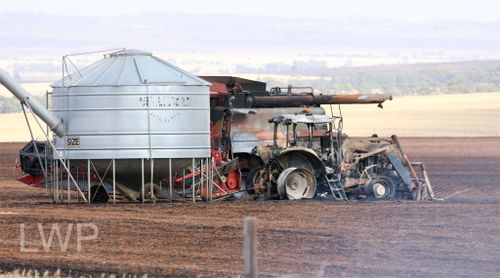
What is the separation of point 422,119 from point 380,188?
52590mm

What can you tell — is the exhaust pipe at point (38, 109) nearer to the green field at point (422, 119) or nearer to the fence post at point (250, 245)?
the fence post at point (250, 245)

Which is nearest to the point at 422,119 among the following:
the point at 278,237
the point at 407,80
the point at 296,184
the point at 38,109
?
the point at 296,184

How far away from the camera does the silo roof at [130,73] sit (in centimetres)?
2503

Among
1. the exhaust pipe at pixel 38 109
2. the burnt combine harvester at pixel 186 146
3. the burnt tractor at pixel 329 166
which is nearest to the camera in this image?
the exhaust pipe at pixel 38 109

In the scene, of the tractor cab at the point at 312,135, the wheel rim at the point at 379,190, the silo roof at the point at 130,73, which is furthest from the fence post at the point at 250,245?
the wheel rim at the point at 379,190

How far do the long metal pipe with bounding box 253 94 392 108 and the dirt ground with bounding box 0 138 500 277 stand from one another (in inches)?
105

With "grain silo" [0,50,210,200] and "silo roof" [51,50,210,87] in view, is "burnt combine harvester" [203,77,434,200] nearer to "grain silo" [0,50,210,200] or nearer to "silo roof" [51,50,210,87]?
"grain silo" [0,50,210,200]

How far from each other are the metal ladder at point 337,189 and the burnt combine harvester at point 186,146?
0.07 feet

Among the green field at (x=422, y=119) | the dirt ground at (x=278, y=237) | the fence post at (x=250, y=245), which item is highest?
the fence post at (x=250, y=245)

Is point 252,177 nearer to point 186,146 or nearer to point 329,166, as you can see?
point 329,166

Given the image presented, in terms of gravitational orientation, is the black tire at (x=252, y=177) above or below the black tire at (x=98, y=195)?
above

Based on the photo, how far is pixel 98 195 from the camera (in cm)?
2680

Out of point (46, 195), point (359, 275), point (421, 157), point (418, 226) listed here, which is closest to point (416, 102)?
point (421, 157)

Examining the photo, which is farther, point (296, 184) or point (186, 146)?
point (296, 184)
